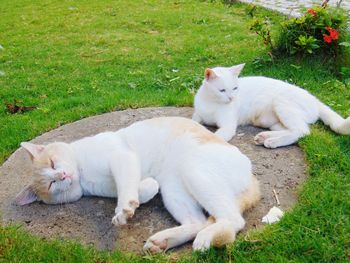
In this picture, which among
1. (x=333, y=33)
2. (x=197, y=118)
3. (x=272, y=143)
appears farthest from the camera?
(x=333, y=33)

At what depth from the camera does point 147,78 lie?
6680mm

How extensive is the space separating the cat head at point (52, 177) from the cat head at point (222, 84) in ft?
6.00

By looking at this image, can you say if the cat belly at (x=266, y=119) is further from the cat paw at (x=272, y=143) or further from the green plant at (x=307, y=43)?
the green plant at (x=307, y=43)

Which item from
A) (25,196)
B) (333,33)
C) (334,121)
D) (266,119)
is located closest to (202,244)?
(25,196)

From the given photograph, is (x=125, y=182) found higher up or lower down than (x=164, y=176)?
higher up

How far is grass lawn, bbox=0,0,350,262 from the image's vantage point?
279cm

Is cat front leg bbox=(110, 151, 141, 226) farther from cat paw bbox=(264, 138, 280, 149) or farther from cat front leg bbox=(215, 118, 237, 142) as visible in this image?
cat paw bbox=(264, 138, 280, 149)

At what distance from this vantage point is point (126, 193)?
293 cm

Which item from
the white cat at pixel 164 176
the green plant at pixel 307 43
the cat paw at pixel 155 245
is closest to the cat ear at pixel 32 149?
the white cat at pixel 164 176

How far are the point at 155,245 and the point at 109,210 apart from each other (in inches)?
25.8

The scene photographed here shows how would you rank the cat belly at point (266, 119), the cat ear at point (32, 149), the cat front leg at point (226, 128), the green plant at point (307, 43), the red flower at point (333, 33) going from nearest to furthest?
1. the cat ear at point (32, 149)
2. the cat front leg at point (226, 128)
3. the cat belly at point (266, 119)
4. the red flower at point (333, 33)
5. the green plant at point (307, 43)

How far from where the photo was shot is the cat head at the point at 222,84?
4551mm

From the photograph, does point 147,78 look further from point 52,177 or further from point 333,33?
point 52,177

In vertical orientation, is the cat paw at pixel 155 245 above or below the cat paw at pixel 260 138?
above
